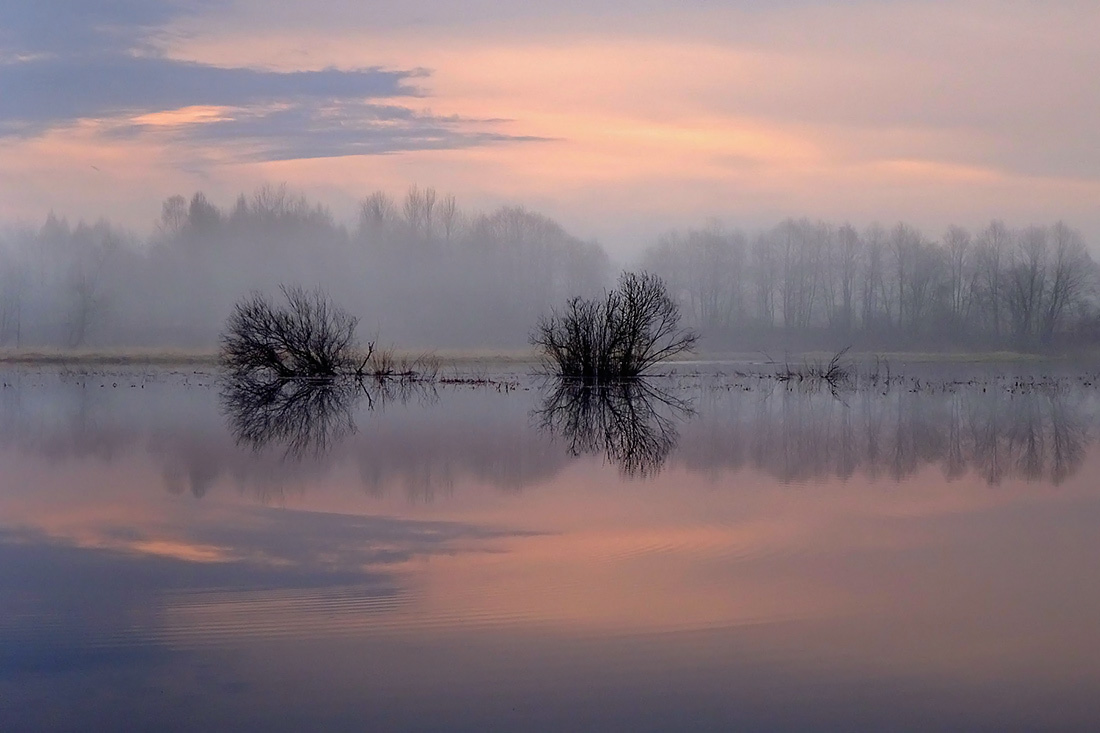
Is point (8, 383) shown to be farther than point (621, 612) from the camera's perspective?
Yes

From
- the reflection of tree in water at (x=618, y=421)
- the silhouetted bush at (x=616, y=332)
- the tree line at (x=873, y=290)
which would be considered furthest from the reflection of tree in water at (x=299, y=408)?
the tree line at (x=873, y=290)

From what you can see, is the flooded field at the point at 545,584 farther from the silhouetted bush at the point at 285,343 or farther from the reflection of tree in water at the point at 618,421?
the silhouetted bush at the point at 285,343

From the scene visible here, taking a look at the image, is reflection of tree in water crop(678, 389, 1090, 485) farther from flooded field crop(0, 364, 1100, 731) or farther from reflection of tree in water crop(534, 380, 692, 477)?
reflection of tree in water crop(534, 380, 692, 477)

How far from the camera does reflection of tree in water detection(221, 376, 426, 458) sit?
12594 millimetres

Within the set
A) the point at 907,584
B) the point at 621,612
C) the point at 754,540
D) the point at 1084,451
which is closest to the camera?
the point at 621,612

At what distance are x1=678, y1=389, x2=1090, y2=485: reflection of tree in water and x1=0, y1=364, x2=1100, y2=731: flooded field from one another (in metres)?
0.12

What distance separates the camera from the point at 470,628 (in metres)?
4.85

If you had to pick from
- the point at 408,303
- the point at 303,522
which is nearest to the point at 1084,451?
the point at 303,522

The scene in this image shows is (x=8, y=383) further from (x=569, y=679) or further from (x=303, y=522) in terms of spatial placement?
(x=569, y=679)

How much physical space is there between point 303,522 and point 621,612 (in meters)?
3.06

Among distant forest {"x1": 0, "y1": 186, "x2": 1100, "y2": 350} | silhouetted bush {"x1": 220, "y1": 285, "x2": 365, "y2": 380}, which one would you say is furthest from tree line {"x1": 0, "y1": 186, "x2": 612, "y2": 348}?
silhouetted bush {"x1": 220, "y1": 285, "x2": 365, "y2": 380}

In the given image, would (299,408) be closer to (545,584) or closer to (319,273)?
(545,584)

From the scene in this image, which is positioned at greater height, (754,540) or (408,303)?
(408,303)

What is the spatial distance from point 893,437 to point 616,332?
12946mm
